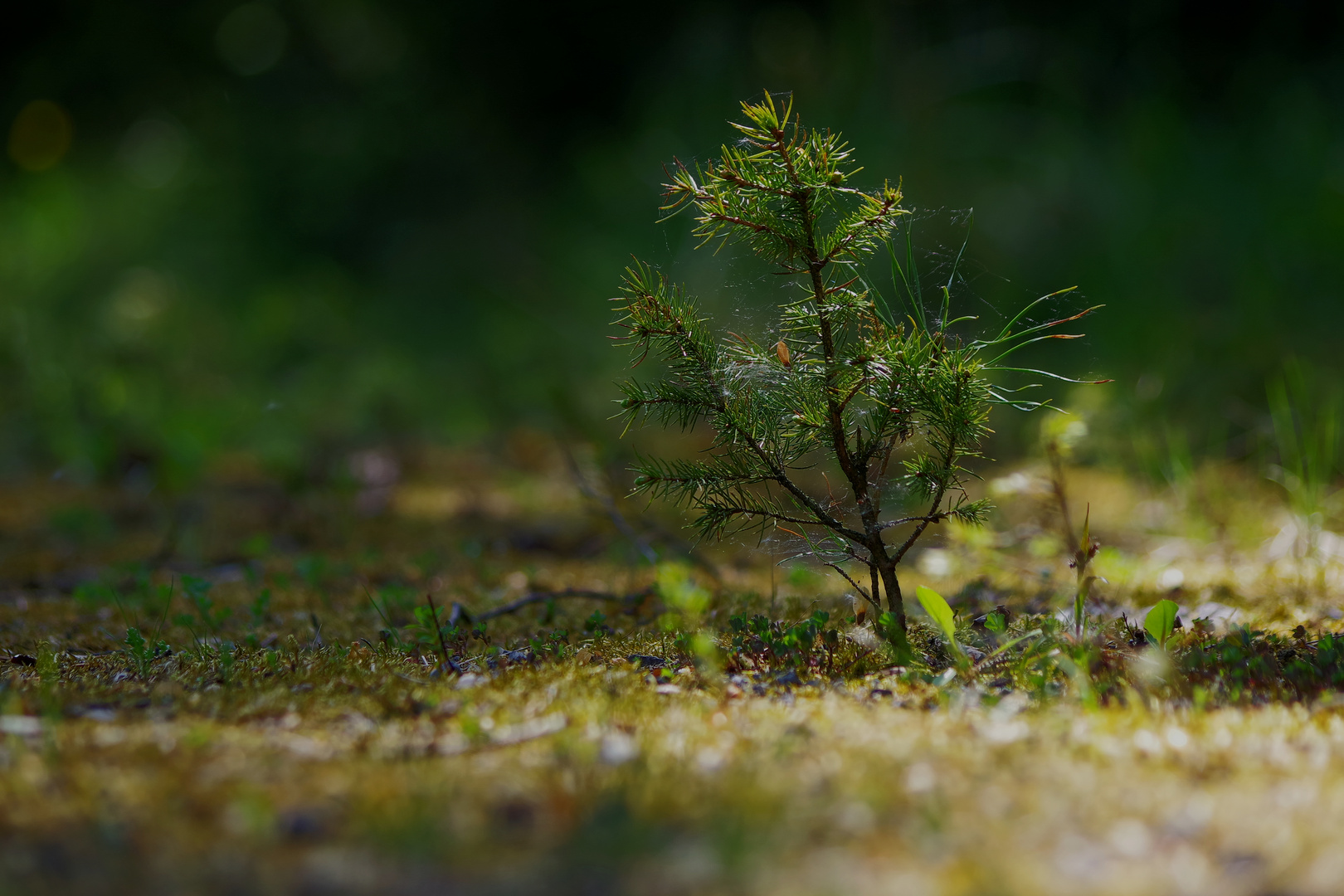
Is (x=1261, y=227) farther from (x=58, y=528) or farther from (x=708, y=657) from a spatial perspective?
(x=58, y=528)

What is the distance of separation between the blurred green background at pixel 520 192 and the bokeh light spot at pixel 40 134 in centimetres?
6

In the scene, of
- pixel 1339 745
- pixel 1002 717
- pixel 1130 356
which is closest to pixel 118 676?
pixel 1002 717

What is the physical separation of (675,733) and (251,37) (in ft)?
52.1

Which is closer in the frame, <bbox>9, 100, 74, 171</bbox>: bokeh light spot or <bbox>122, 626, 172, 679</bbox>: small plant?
<bbox>122, 626, 172, 679</bbox>: small plant

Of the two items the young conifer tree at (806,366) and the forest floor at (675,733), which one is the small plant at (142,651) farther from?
the young conifer tree at (806,366)

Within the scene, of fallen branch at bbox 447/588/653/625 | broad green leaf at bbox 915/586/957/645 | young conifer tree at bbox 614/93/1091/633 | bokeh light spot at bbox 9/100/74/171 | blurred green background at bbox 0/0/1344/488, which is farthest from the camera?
bokeh light spot at bbox 9/100/74/171

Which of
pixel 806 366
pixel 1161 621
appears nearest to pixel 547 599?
pixel 806 366

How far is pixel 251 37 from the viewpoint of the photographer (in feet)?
49.7

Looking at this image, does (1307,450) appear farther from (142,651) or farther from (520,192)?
(520,192)

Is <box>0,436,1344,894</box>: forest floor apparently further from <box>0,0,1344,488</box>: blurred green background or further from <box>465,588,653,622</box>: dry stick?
<box>0,0,1344,488</box>: blurred green background

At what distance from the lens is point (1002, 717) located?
233 centimetres

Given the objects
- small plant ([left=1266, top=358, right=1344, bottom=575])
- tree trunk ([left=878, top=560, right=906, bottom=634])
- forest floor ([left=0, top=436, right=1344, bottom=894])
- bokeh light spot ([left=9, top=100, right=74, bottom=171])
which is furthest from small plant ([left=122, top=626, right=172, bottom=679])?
bokeh light spot ([left=9, top=100, right=74, bottom=171])

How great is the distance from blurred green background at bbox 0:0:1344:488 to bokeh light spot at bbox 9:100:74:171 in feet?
0.21

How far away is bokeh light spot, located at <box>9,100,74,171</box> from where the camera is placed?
1389 centimetres
